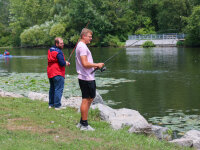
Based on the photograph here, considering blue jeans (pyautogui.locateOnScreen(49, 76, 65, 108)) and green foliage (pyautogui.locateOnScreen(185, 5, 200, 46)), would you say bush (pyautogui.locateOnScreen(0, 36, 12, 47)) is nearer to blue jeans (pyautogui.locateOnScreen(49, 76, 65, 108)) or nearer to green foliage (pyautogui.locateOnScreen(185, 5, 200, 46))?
green foliage (pyautogui.locateOnScreen(185, 5, 200, 46))

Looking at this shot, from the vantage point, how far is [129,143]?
6.22 m

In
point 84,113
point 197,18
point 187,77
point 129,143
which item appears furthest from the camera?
point 197,18

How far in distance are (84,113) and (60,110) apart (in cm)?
215

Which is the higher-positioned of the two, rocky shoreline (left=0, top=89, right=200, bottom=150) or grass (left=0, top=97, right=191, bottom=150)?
grass (left=0, top=97, right=191, bottom=150)

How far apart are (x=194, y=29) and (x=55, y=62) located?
47496mm

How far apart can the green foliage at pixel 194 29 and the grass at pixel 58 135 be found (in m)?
47.1

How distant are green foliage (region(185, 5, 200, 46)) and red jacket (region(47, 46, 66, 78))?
45.9m

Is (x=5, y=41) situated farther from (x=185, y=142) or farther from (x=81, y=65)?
(x=185, y=142)

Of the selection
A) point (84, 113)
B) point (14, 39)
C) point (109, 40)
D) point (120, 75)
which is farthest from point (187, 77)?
point (14, 39)

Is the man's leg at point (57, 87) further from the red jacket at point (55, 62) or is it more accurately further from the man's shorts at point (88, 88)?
the man's shorts at point (88, 88)

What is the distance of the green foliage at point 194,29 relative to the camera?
5228 cm

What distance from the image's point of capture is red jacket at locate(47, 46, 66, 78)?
358 inches

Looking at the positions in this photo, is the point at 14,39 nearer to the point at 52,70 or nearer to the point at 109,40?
the point at 109,40

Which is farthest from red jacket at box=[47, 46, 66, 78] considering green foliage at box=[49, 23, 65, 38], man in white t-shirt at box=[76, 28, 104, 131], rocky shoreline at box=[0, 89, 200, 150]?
green foliage at box=[49, 23, 65, 38]
